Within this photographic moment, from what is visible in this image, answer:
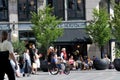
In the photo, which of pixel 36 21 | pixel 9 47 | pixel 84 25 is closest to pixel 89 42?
pixel 84 25

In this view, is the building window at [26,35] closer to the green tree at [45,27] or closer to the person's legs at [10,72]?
the green tree at [45,27]

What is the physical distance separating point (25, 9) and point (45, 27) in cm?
388

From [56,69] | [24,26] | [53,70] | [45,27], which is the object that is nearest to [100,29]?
[45,27]

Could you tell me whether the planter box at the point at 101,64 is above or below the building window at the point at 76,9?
below

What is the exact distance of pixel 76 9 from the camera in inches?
1687

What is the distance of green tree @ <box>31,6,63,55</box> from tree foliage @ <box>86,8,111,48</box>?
252 cm

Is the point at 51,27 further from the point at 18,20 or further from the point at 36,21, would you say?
the point at 18,20

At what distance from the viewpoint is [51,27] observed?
39375 mm

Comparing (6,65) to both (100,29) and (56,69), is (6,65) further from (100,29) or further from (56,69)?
(100,29)

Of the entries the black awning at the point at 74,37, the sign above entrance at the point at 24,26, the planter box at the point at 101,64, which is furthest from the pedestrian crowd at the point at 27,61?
the sign above entrance at the point at 24,26

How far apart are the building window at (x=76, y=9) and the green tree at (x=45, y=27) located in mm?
3084

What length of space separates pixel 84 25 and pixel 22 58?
658 inches

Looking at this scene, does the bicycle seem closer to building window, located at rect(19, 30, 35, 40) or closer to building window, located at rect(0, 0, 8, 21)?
building window, located at rect(19, 30, 35, 40)

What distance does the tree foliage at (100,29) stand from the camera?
3994cm
